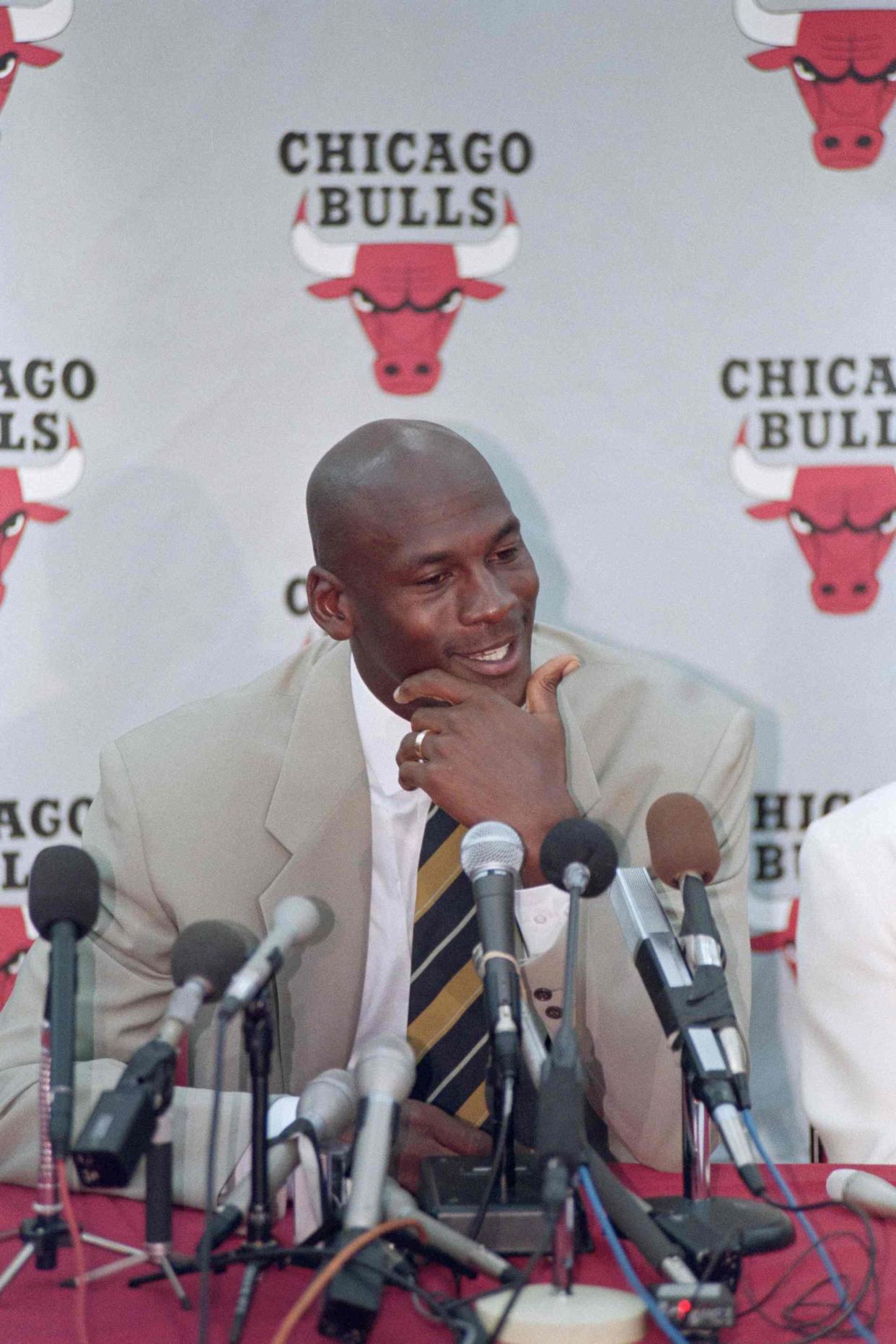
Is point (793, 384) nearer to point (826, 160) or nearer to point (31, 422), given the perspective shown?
point (826, 160)

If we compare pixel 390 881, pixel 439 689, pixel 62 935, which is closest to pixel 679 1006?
pixel 62 935

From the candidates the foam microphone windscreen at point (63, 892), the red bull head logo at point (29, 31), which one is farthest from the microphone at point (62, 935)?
the red bull head logo at point (29, 31)

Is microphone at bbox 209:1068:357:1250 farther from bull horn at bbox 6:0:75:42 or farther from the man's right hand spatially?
bull horn at bbox 6:0:75:42

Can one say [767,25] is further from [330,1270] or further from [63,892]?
[330,1270]

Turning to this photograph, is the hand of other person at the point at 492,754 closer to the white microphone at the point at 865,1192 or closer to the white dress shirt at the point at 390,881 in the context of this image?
the white dress shirt at the point at 390,881

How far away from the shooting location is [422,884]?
242 centimetres

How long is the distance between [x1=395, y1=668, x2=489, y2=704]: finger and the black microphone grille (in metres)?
0.91

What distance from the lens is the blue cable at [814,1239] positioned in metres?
1.38

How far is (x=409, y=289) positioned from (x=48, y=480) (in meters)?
0.89

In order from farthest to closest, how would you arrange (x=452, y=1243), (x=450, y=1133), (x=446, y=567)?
(x=446, y=567), (x=450, y=1133), (x=452, y=1243)

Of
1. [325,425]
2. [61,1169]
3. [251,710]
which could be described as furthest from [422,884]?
[325,425]

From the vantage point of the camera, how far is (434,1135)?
195 centimetres

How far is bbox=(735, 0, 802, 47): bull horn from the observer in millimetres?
3246

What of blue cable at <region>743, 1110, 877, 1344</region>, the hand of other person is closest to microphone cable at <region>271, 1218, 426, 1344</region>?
blue cable at <region>743, 1110, 877, 1344</region>
